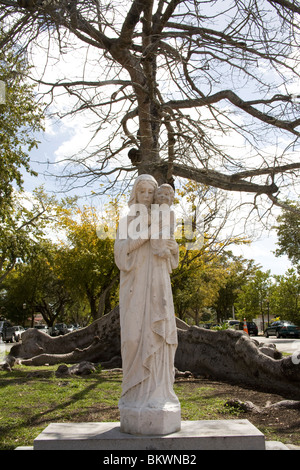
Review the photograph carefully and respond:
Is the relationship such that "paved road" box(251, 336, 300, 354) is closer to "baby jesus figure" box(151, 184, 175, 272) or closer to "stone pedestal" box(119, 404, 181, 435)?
"baby jesus figure" box(151, 184, 175, 272)

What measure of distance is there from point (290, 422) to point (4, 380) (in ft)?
22.2

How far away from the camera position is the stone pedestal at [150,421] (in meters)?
4.14

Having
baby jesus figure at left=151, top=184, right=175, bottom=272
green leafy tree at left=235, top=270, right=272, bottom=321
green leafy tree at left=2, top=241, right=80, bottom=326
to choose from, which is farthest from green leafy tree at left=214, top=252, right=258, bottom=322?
baby jesus figure at left=151, top=184, right=175, bottom=272

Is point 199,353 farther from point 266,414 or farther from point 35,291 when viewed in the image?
point 35,291

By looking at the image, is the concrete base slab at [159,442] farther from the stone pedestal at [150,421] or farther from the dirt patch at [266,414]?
the dirt patch at [266,414]

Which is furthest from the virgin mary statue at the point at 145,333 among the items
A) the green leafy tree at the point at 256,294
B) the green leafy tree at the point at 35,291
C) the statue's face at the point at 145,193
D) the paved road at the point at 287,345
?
the green leafy tree at the point at 256,294

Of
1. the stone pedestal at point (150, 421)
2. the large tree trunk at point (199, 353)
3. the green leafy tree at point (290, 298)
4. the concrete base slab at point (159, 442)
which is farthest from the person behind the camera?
the green leafy tree at point (290, 298)

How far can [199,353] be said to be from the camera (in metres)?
12.7

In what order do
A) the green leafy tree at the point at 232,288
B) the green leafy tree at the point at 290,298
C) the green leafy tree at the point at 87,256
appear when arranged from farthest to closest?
the green leafy tree at the point at 232,288, the green leafy tree at the point at 290,298, the green leafy tree at the point at 87,256

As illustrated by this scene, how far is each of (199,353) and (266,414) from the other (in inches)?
215

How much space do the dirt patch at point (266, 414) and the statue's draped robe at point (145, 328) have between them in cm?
221

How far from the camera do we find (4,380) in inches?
417
